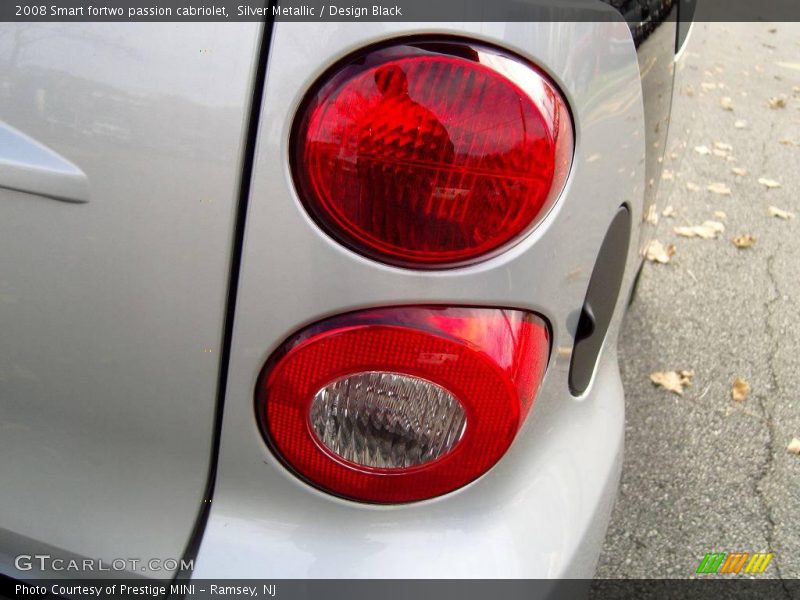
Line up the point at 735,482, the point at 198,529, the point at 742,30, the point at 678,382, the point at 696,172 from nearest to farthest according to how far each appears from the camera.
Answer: the point at 198,529 < the point at 735,482 < the point at 678,382 < the point at 696,172 < the point at 742,30

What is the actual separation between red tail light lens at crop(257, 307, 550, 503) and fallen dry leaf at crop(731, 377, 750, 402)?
1.91 metres

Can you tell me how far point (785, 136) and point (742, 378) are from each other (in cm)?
313

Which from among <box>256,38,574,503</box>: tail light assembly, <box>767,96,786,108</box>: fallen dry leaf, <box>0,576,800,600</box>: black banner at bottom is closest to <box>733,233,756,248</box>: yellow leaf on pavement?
<box>767,96,786,108</box>: fallen dry leaf

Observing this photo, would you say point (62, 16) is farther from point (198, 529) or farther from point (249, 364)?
point (198, 529)

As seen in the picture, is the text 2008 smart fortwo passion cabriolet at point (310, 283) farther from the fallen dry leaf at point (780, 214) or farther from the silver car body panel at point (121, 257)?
the fallen dry leaf at point (780, 214)

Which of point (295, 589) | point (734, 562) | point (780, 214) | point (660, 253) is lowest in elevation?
point (734, 562)

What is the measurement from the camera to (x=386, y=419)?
102cm

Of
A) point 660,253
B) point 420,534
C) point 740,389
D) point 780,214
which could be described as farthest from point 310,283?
point 780,214

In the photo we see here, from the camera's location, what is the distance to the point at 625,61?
1059 mm

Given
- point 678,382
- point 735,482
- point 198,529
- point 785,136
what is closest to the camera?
point 198,529

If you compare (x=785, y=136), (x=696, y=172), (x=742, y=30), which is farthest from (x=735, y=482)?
(x=742, y=30)

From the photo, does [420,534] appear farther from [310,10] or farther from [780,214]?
[780,214]

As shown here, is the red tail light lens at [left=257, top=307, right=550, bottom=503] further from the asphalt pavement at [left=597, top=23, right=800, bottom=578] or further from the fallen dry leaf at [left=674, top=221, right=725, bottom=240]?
the fallen dry leaf at [left=674, top=221, right=725, bottom=240]

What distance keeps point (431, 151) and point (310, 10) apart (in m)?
0.22
